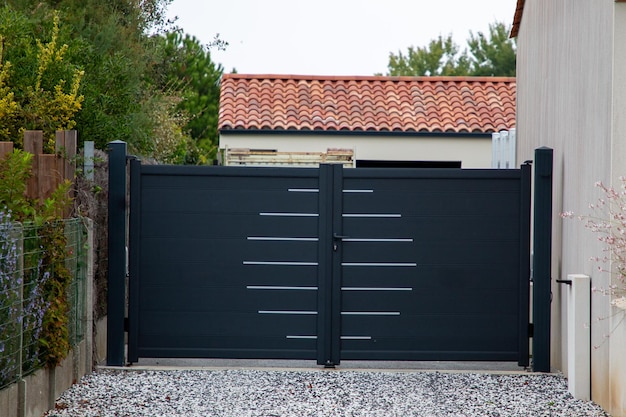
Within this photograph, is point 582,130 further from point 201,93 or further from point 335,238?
point 201,93

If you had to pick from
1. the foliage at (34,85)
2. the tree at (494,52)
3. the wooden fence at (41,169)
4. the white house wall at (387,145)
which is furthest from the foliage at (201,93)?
the wooden fence at (41,169)

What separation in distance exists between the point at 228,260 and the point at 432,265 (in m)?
2.06

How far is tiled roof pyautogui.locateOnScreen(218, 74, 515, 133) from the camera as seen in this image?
22.8m

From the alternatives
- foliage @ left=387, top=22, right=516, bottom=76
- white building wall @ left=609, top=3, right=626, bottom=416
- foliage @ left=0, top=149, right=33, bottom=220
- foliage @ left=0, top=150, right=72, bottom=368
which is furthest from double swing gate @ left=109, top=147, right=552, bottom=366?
foliage @ left=387, top=22, right=516, bottom=76

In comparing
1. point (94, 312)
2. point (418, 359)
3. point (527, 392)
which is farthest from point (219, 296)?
point (527, 392)

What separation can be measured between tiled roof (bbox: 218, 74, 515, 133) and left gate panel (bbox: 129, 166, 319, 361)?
13263 millimetres

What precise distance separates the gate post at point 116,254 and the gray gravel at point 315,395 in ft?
1.08

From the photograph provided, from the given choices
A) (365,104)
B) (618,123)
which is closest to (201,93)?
(365,104)

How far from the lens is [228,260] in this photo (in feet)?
30.4

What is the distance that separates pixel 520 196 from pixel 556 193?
409 millimetres

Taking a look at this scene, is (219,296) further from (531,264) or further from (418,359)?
(531,264)

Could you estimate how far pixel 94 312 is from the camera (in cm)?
902

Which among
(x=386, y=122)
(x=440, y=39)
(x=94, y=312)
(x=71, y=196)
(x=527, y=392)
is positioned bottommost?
(x=527, y=392)

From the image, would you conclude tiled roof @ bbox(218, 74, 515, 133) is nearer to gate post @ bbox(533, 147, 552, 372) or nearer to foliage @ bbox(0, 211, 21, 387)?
gate post @ bbox(533, 147, 552, 372)
